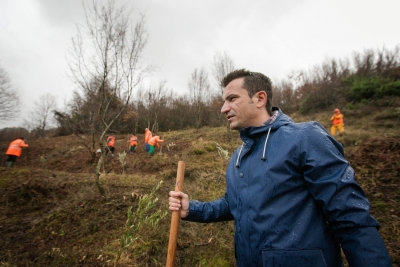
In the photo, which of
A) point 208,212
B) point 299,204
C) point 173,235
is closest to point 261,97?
point 299,204

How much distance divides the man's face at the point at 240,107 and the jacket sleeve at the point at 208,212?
75cm

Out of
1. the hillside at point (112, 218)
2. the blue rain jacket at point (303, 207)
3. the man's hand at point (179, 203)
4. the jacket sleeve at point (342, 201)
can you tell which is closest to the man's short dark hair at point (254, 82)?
the blue rain jacket at point (303, 207)

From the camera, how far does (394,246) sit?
8.97 ft

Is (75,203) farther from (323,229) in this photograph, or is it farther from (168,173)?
(323,229)

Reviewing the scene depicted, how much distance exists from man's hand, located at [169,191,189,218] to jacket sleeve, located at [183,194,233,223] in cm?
4

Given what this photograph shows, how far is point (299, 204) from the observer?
1172 mm

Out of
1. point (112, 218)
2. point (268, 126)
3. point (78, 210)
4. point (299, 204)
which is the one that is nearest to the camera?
point (299, 204)

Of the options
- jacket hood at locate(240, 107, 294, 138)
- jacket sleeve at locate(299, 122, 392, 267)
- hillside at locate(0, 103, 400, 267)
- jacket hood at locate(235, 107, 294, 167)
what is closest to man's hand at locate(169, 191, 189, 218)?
jacket hood at locate(235, 107, 294, 167)

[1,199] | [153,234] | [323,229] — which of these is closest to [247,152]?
[323,229]

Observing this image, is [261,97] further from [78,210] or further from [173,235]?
[78,210]

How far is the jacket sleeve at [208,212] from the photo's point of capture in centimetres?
177

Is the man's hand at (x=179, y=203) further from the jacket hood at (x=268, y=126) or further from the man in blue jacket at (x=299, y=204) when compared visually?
the jacket hood at (x=268, y=126)

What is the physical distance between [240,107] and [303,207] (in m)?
0.86

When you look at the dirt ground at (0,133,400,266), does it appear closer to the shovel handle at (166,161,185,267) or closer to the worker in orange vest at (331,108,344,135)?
the shovel handle at (166,161,185,267)
